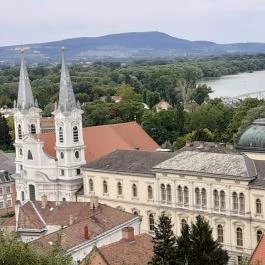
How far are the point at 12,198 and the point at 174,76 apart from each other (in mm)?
121926

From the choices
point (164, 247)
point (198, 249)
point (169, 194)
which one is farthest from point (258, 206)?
point (198, 249)

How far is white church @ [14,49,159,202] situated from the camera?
6538 centimetres

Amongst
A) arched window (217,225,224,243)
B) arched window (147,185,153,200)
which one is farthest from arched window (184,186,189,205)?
arched window (147,185,153,200)

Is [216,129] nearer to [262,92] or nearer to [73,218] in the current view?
[73,218]

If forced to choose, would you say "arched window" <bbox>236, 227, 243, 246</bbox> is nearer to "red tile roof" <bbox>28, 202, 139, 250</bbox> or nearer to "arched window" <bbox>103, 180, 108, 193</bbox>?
"red tile roof" <bbox>28, 202, 139, 250</bbox>

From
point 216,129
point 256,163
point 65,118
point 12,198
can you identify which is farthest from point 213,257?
point 216,129

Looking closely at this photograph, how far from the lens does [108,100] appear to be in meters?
142

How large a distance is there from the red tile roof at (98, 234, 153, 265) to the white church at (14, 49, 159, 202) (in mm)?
24261

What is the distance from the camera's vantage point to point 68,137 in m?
65.1

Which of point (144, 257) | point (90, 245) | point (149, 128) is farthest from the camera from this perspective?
point (149, 128)

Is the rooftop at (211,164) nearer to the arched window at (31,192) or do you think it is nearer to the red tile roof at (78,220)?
the red tile roof at (78,220)

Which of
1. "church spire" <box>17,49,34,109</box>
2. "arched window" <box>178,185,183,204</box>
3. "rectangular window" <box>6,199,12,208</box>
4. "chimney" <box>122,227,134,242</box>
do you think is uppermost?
"church spire" <box>17,49,34,109</box>

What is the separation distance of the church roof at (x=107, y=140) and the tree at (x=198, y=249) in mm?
33815

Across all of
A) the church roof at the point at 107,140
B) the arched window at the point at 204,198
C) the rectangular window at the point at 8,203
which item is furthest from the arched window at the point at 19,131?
the arched window at the point at 204,198
